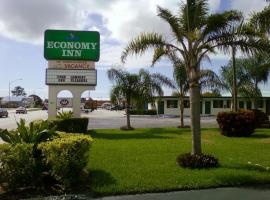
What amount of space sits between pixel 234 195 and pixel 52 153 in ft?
12.1

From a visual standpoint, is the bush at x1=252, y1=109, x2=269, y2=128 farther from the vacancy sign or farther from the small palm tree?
the vacancy sign

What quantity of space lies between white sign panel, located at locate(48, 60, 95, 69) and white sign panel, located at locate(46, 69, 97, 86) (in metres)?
0.22

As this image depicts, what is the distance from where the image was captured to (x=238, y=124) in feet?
79.1

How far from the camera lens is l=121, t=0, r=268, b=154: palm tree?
12812 millimetres

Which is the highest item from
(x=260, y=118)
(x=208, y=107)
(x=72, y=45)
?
(x=72, y=45)

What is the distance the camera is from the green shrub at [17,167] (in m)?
9.55

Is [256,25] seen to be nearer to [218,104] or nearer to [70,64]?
[70,64]

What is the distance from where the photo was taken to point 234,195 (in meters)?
9.35

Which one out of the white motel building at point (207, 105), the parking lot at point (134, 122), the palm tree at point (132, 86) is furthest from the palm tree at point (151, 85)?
the white motel building at point (207, 105)

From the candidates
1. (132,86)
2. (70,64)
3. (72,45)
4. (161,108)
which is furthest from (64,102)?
(161,108)

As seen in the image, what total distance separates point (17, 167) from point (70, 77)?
17476 mm

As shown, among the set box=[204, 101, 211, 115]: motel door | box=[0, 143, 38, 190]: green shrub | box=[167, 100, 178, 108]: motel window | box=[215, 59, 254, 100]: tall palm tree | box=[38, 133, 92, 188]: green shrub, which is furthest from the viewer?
box=[204, 101, 211, 115]: motel door

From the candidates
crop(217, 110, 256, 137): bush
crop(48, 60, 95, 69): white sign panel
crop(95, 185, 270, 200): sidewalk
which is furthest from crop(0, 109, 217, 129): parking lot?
crop(95, 185, 270, 200): sidewalk

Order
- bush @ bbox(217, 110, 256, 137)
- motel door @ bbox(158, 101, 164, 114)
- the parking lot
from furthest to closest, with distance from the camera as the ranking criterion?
motel door @ bbox(158, 101, 164, 114) → the parking lot → bush @ bbox(217, 110, 256, 137)
